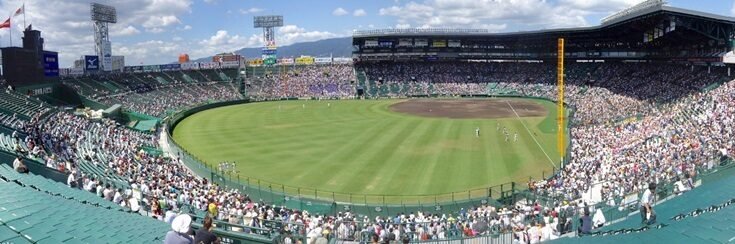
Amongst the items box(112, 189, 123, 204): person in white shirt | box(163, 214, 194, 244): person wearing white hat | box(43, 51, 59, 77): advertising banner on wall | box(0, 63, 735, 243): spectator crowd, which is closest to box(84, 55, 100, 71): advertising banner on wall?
box(0, 63, 735, 243): spectator crowd

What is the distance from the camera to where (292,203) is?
75.1 feet

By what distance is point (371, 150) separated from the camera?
39156 mm

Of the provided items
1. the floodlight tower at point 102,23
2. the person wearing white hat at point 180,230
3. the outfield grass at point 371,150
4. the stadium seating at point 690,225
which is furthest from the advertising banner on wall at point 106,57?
the person wearing white hat at point 180,230

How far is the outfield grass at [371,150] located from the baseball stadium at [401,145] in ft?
0.79

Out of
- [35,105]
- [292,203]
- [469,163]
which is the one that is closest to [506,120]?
[469,163]

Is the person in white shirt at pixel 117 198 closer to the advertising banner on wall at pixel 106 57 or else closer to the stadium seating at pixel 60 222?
the stadium seating at pixel 60 222

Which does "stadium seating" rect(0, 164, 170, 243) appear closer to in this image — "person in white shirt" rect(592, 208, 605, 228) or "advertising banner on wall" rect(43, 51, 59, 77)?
"person in white shirt" rect(592, 208, 605, 228)

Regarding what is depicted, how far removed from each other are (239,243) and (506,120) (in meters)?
46.9

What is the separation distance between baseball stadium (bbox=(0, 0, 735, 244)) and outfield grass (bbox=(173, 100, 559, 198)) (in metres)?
0.24

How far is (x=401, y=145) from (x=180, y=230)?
113 ft

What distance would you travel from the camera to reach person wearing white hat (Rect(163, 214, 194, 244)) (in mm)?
7098

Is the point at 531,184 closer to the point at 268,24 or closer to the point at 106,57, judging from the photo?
the point at 106,57

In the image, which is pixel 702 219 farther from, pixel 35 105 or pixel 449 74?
pixel 449 74

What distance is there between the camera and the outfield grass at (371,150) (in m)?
30.4
